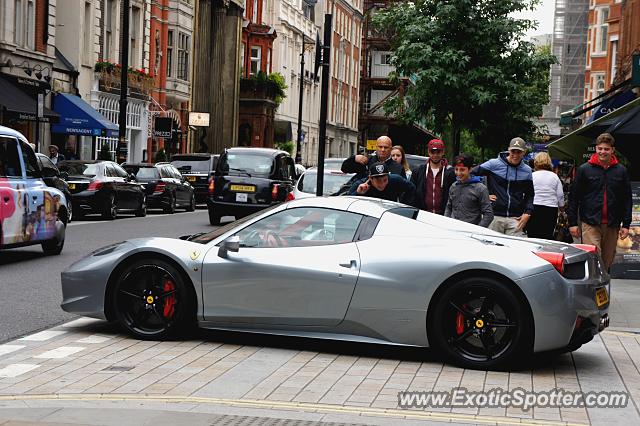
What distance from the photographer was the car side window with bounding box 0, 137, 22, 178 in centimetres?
1551

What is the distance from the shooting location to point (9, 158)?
15680mm

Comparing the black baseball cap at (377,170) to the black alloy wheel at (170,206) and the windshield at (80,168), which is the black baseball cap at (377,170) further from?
the black alloy wheel at (170,206)

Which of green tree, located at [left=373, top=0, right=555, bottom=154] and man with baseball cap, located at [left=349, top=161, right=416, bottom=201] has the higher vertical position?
green tree, located at [left=373, top=0, right=555, bottom=154]

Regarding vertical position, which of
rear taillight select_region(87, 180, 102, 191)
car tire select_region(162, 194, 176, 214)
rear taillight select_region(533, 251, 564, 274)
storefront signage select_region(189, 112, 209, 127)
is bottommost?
car tire select_region(162, 194, 176, 214)

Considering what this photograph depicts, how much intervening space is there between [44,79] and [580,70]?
63.2 m

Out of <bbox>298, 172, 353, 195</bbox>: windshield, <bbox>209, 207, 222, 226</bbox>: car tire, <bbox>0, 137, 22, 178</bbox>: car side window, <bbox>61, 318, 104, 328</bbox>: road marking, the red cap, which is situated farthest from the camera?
<bbox>209, 207, 222, 226</bbox>: car tire

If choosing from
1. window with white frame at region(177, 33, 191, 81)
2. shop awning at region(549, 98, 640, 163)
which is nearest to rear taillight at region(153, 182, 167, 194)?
shop awning at region(549, 98, 640, 163)

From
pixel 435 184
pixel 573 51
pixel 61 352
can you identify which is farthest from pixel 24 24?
pixel 573 51

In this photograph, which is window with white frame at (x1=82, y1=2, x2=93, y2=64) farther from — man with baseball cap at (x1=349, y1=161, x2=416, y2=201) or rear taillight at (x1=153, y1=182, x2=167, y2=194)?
man with baseball cap at (x1=349, y1=161, x2=416, y2=201)

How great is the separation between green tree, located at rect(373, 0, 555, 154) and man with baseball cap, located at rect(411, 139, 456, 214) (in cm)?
1706

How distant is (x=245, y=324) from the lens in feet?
30.0

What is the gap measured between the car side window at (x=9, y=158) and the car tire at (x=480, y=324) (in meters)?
8.62

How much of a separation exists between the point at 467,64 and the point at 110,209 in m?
10.1

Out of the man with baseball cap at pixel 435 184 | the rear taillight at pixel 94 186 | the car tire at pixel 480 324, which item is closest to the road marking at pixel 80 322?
the car tire at pixel 480 324
